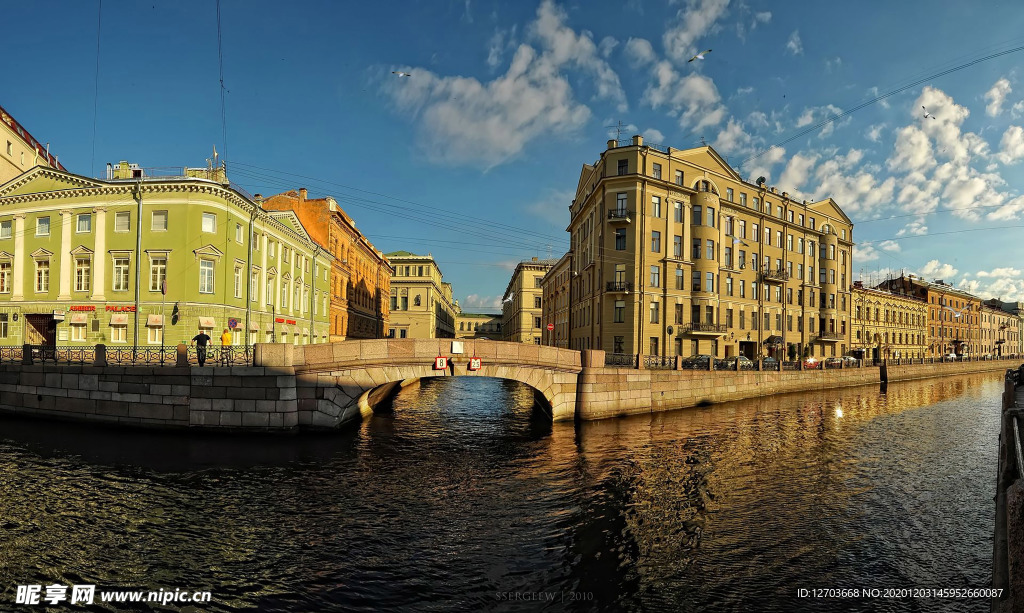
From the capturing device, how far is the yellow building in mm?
71938

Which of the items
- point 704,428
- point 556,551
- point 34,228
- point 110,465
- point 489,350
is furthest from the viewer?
point 34,228

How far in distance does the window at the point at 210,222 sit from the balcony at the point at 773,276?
50.5 metres

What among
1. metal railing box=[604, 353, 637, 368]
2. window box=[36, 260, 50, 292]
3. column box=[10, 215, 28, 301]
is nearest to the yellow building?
metal railing box=[604, 353, 637, 368]

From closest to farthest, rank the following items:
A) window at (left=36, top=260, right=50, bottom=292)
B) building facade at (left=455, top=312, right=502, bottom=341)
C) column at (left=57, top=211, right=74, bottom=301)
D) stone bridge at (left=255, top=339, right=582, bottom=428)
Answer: stone bridge at (left=255, top=339, right=582, bottom=428)
column at (left=57, top=211, right=74, bottom=301)
window at (left=36, top=260, right=50, bottom=292)
building facade at (left=455, top=312, right=502, bottom=341)

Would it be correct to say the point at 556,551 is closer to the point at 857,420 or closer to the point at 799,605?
the point at 799,605

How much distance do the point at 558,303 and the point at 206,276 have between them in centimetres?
4946

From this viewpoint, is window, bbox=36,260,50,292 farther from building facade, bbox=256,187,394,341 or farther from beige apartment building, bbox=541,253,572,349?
beige apartment building, bbox=541,253,572,349

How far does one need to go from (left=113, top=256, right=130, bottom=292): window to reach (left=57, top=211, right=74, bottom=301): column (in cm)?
335

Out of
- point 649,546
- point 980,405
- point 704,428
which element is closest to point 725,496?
point 649,546

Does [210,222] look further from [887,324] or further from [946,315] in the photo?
[946,315]

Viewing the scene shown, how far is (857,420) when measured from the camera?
27062mm

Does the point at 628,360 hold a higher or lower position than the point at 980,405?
higher

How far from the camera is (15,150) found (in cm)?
4950

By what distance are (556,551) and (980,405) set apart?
40120 millimetres
